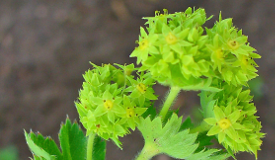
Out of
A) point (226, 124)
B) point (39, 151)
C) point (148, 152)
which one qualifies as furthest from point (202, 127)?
point (39, 151)

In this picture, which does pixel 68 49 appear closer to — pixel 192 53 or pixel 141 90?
pixel 141 90

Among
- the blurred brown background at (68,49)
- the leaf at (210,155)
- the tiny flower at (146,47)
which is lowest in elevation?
the leaf at (210,155)

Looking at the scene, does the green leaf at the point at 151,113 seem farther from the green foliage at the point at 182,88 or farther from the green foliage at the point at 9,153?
the green foliage at the point at 9,153

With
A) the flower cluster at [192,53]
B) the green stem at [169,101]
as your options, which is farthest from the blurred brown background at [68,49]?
the flower cluster at [192,53]

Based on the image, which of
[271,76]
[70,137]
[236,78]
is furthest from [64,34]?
[236,78]

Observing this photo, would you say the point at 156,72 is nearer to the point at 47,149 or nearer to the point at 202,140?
the point at 202,140

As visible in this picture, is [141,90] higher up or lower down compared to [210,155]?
higher up
